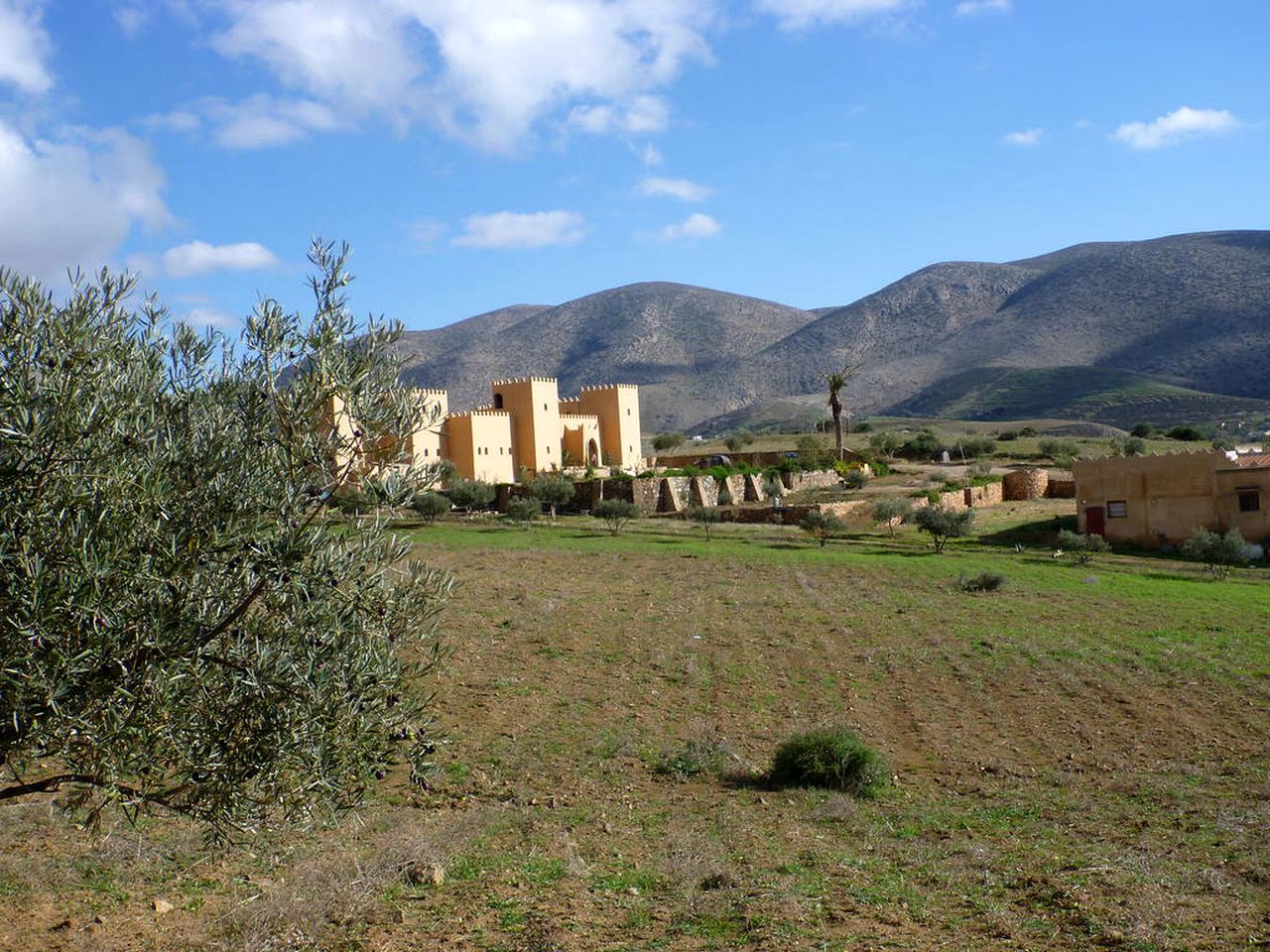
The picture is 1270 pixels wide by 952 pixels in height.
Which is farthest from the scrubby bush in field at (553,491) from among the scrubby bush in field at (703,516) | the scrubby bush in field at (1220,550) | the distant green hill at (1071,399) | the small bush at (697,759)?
the distant green hill at (1071,399)

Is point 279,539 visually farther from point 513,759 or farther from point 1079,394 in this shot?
point 1079,394

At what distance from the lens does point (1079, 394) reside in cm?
9919

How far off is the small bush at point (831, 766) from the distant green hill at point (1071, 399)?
266 ft

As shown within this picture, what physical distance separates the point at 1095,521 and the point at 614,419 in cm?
2717

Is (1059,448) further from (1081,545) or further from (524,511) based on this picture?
(524,511)

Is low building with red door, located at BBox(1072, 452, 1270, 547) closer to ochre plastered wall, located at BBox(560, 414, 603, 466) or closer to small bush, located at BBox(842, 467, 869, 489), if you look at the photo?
small bush, located at BBox(842, 467, 869, 489)

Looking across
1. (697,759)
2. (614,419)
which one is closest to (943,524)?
(614,419)

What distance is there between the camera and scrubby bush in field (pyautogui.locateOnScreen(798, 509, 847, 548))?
40.6 m

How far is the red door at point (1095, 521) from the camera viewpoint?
130 feet

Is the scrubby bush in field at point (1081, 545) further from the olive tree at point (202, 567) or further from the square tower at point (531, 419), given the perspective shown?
the olive tree at point (202, 567)

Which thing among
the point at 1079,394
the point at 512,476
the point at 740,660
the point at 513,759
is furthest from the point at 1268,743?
the point at 1079,394

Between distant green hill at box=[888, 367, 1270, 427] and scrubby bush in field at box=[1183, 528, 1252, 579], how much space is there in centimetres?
5438

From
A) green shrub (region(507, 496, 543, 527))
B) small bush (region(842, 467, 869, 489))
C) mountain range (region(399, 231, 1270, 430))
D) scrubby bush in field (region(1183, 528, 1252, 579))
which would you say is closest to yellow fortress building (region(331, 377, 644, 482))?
green shrub (region(507, 496, 543, 527))

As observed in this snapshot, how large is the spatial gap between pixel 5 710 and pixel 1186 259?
5544 inches
